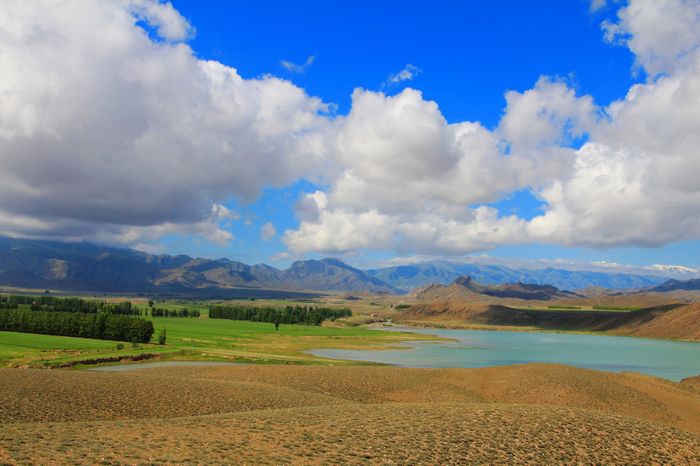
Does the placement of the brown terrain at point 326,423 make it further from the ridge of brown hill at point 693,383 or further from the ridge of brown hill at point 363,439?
the ridge of brown hill at point 693,383

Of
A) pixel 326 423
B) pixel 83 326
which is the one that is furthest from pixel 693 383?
pixel 83 326

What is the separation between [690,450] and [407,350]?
327 ft

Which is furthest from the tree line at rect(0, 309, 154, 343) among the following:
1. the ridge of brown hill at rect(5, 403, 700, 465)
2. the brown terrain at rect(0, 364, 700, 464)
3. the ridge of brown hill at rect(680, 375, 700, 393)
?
the ridge of brown hill at rect(680, 375, 700, 393)

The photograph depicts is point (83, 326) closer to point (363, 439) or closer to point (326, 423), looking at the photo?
point (326, 423)

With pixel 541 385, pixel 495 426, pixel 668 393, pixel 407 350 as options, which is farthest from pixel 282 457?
pixel 407 350

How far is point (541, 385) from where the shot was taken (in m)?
56.2

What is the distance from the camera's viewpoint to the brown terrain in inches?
859

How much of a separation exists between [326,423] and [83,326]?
111 m

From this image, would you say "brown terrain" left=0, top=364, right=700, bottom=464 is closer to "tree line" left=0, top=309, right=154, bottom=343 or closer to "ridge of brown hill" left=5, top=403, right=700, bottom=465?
"ridge of brown hill" left=5, top=403, right=700, bottom=465

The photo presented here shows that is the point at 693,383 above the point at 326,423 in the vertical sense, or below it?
below

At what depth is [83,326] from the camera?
119688 mm

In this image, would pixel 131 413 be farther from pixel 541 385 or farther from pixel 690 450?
pixel 541 385

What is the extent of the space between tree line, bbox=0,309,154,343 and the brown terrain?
7118 centimetres

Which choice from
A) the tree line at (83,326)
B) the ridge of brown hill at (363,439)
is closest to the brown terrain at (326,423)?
the ridge of brown hill at (363,439)
